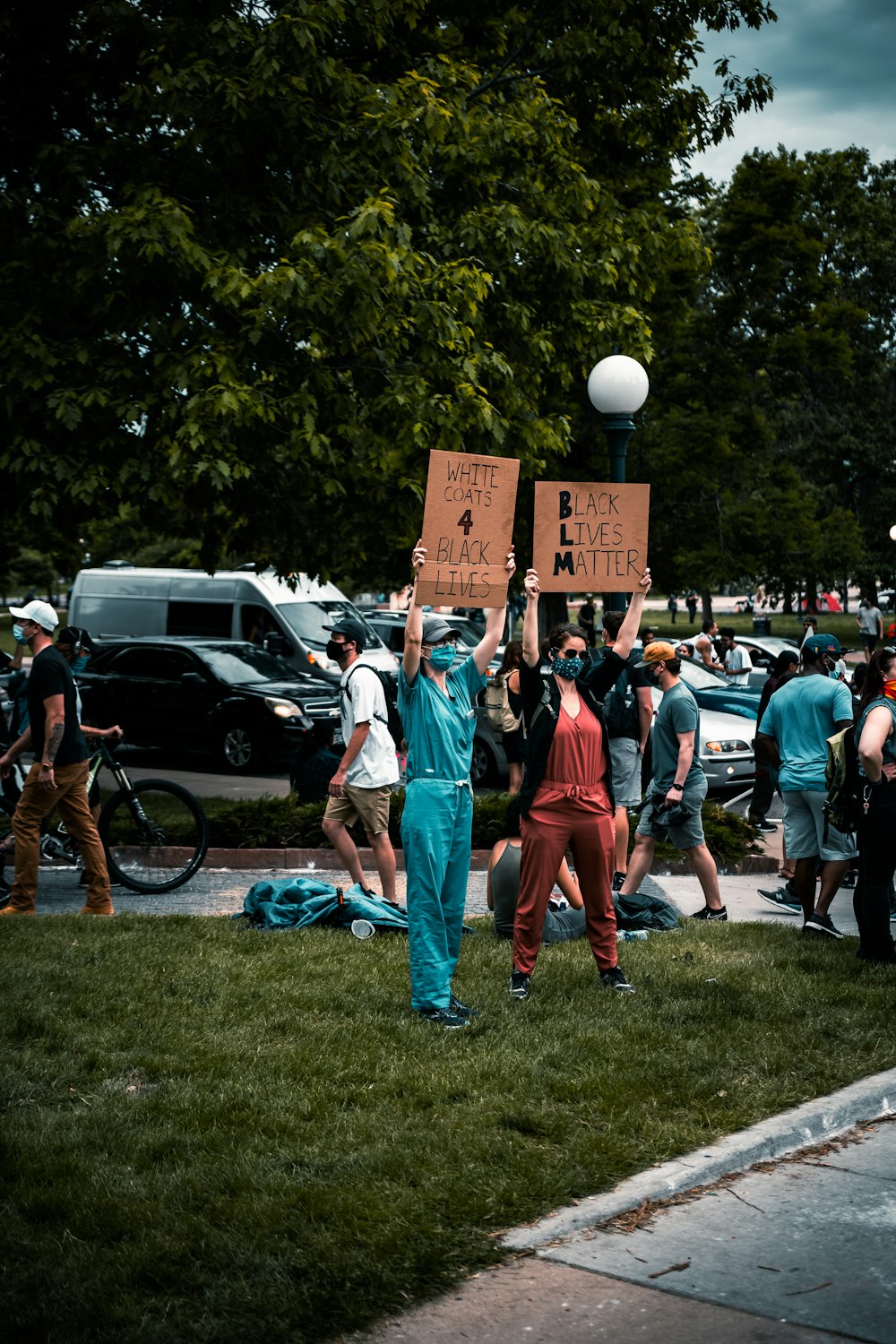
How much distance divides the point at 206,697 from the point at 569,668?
1142 cm

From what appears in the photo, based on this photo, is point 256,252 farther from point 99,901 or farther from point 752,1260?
point 752,1260

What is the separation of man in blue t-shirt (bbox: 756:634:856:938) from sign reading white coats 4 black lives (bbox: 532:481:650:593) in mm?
1861

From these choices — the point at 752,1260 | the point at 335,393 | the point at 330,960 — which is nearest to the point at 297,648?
the point at 335,393

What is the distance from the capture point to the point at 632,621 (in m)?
7.34

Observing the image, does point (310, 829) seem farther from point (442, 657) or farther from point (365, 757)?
point (442, 657)

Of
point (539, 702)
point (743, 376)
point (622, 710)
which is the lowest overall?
point (622, 710)

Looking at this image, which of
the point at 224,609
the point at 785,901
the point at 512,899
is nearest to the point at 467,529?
the point at 512,899

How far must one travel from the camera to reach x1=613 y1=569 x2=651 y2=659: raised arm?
7.25 m

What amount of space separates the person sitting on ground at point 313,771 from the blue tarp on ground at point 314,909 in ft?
10.3

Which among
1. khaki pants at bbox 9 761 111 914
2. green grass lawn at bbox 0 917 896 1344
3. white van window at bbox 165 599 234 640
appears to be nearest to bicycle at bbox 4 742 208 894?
khaki pants at bbox 9 761 111 914

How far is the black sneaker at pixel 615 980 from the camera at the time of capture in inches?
283

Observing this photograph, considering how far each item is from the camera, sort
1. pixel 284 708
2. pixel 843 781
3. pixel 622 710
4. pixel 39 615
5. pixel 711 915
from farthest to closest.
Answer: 1. pixel 284 708
2. pixel 622 710
3. pixel 711 915
4. pixel 39 615
5. pixel 843 781

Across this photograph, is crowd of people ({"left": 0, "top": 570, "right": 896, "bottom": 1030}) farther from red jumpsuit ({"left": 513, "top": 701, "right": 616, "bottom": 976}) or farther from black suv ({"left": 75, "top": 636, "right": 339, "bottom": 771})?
black suv ({"left": 75, "top": 636, "right": 339, "bottom": 771})

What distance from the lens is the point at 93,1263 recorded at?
13.4 feet
